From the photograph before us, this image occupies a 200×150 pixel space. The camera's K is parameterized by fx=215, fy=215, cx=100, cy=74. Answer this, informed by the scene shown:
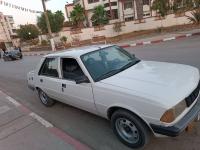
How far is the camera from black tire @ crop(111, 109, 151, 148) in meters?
3.18

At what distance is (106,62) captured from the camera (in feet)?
13.9

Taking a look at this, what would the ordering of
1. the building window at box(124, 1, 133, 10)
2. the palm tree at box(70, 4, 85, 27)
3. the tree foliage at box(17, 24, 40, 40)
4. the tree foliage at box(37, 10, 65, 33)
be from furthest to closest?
the tree foliage at box(17, 24, 40, 40)
the building window at box(124, 1, 133, 10)
the palm tree at box(70, 4, 85, 27)
the tree foliage at box(37, 10, 65, 33)

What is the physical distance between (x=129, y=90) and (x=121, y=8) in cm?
4791

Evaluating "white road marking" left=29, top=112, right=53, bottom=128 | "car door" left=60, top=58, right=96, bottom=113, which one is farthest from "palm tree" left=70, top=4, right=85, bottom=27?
"car door" left=60, top=58, right=96, bottom=113

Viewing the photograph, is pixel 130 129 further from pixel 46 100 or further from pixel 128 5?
pixel 128 5

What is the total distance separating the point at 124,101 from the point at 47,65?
2772 millimetres

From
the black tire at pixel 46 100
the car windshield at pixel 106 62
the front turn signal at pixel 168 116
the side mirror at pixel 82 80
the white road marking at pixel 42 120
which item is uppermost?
the car windshield at pixel 106 62

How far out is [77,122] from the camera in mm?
4723

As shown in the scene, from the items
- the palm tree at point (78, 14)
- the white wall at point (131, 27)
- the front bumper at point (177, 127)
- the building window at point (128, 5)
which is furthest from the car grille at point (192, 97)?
the building window at point (128, 5)

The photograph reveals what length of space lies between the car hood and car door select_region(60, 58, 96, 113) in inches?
16.7

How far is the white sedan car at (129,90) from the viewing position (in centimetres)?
292

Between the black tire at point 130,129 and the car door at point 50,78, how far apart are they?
1738 mm

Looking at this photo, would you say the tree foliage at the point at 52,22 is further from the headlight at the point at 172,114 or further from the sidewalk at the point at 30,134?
the headlight at the point at 172,114

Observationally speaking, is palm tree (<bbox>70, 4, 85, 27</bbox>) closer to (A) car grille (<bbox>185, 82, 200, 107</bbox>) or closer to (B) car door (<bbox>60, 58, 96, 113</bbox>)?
(B) car door (<bbox>60, 58, 96, 113</bbox>)
